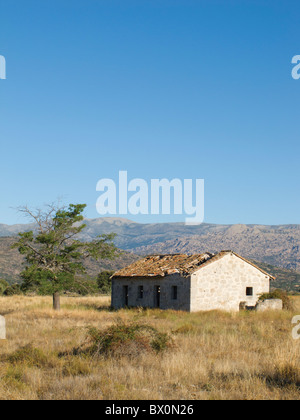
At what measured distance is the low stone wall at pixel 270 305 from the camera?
96.4 feet

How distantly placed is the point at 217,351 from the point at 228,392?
4.87 meters

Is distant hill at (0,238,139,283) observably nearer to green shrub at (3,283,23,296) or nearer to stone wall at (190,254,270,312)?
green shrub at (3,283,23,296)

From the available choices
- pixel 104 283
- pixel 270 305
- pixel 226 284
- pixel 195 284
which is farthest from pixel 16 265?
pixel 270 305

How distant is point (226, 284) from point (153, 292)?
5.07 m

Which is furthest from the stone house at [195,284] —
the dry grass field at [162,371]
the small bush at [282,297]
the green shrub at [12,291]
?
the green shrub at [12,291]

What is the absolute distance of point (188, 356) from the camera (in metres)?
12.3

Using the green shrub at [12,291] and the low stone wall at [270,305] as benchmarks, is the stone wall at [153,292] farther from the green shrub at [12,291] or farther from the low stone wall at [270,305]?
the green shrub at [12,291]

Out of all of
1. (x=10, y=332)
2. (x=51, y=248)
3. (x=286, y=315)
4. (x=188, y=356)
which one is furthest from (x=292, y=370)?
(x=51, y=248)

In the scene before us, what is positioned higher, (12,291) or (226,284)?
(226,284)

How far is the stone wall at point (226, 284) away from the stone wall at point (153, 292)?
80 cm

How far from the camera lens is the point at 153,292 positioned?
3244 centimetres

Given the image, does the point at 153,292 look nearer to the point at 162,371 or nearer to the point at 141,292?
the point at 141,292
